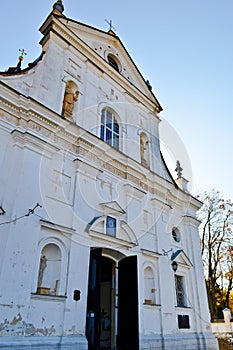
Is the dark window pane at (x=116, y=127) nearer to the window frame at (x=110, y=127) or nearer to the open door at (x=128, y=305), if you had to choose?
the window frame at (x=110, y=127)

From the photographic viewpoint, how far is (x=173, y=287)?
36.1 ft

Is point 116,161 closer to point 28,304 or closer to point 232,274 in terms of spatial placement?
point 28,304

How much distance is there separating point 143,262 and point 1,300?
5508mm

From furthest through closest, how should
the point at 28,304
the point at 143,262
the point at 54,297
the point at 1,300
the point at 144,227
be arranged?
1. the point at 144,227
2. the point at 143,262
3. the point at 54,297
4. the point at 28,304
5. the point at 1,300

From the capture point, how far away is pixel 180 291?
12.0m

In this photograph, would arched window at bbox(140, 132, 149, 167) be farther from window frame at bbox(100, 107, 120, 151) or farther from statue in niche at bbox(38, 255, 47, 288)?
statue in niche at bbox(38, 255, 47, 288)

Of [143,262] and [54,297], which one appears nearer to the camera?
[54,297]

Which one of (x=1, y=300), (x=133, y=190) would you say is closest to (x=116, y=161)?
(x=133, y=190)

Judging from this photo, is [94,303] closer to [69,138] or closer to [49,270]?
[49,270]

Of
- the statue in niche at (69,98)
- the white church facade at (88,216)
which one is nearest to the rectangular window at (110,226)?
the white church facade at (88,216)

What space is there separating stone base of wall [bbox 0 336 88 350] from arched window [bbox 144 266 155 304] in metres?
3.50

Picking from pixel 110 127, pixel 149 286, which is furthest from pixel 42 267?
pixel 110 127

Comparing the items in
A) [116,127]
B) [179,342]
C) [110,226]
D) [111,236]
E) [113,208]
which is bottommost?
[179,342]

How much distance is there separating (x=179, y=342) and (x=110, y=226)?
4.94 metres
